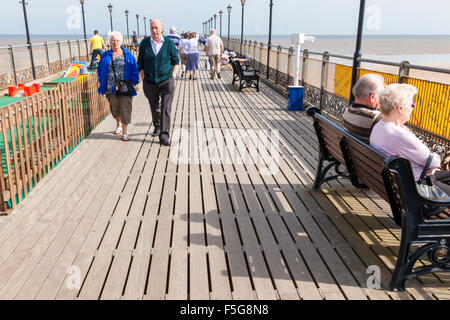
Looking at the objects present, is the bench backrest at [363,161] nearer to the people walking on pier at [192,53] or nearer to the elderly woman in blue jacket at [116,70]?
the elderly woman in blue jacket at [116,70]

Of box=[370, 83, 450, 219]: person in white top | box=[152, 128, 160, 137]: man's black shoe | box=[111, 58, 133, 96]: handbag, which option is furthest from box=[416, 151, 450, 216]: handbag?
box=[152, 128, 160, 137]: man's black shoe

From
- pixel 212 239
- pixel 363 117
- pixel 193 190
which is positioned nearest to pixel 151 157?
pixel 193 190

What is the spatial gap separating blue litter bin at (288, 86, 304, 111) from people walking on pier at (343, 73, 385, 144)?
19.8 feet

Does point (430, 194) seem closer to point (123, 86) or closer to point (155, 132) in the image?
point (123, 86)

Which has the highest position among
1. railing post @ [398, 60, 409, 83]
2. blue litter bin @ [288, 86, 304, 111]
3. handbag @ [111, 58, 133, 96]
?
railing post @ [398, 60, 409, 83]

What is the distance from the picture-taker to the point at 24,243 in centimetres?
363

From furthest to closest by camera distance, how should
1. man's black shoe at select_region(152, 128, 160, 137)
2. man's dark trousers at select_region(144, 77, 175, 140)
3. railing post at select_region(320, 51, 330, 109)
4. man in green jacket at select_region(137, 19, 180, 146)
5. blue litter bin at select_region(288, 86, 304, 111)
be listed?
blue litter bin at select_region(288, 86, 304, 111) < railing post at select_region(320, 51, 330, 109) < man's black shoe at select_region(152, 128, 160, 137) < man's dark trousers at select_region(144, 77, 175, 140) < man in green jacket at select_region(137, 19, 180, 146)

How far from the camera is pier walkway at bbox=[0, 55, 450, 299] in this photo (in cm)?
304

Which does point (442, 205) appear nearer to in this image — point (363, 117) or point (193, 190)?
point (363, 117)

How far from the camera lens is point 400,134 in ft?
10.4

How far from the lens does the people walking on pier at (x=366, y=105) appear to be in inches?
154

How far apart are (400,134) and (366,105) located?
0.89 metres

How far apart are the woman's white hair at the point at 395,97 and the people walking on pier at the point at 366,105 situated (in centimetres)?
56

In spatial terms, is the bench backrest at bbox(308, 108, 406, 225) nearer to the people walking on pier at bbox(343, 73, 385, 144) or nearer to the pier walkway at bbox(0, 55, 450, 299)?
the people walking on pier at bbox(343, 73, 385, 144)
